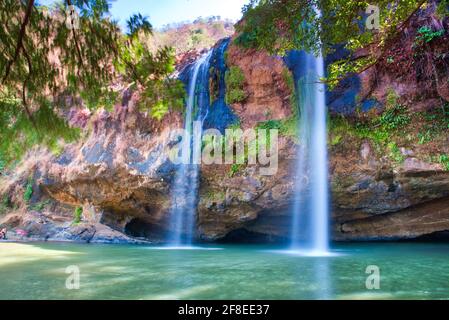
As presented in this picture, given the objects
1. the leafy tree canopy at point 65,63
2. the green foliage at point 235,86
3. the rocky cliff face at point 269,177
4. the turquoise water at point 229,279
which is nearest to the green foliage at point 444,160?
the rocky cliff face at point 269,177

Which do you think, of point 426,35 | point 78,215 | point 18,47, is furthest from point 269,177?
point 78,215

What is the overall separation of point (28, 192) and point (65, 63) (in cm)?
1538

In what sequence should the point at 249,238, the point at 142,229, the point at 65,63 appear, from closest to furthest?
the point at 65,63 → the point at 249,238 → the point at 142,229

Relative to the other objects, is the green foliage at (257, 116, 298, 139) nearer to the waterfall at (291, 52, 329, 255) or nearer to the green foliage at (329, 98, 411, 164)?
the waterfall at (291, 52, 329, 255)

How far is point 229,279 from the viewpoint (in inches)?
220

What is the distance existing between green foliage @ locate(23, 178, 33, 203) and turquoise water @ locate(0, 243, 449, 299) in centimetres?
975

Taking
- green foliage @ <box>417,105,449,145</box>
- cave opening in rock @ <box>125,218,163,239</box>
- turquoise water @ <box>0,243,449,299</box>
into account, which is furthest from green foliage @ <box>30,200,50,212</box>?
green foliage @ <box>417,105,449,145</box>

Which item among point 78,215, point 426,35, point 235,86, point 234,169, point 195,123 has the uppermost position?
point 426,35

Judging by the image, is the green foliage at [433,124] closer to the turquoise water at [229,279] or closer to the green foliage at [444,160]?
the green foliage at [444,160]

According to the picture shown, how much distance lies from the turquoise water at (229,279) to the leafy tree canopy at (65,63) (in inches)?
85.2

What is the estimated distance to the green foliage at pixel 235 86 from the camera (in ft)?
38.1

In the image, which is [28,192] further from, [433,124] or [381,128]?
[433,124]

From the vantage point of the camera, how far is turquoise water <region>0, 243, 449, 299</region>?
453 cm

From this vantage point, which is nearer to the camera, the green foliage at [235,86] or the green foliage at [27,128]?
the green foliage at [27,128]
